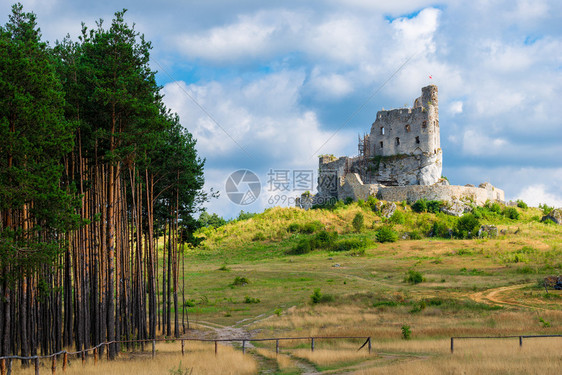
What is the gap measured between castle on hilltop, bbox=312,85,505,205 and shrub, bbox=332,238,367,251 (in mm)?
16028

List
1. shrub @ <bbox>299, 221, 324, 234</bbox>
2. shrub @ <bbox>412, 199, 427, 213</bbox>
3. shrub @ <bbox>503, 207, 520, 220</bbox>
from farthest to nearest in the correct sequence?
shrub @ <bbox>503, 207, 520, 220</bbox> → shrub @ <bbox>412, 199, 427, 213</bbox> → shrub @ <bbox>299, 221, 324, 234</bbox>

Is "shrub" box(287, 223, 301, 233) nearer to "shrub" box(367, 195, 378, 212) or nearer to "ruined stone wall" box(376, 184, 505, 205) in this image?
"shrub" box(367, 195, 378, 212)

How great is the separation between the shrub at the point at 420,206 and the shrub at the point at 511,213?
37.3 feet

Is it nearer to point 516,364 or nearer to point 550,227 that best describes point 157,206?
point 516,364

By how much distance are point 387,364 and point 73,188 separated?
1232 cm

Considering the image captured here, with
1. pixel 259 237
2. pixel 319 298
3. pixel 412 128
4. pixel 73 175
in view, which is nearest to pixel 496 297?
pixel 319 298

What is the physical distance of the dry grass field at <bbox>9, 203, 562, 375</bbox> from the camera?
18828 mm

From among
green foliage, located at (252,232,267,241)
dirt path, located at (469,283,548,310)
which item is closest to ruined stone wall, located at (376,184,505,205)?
green foliage, located at (252,232,267,241)

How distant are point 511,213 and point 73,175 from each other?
66271mm

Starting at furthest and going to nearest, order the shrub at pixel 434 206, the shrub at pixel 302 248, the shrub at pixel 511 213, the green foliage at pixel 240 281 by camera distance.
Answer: the shrub at pixel 511 213
the shrub at pixel 434 206
the shrub at pixel 302 248
the green foliage at pixel 240 281

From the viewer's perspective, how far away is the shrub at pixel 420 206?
7288 cm

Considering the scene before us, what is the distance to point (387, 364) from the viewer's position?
709 inches

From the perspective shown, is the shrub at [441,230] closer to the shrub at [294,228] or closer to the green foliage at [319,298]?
the shrub at [294,228]

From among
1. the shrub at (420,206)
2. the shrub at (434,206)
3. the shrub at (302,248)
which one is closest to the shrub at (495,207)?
the shrub at (434,206)
